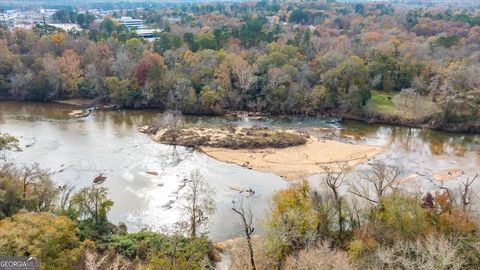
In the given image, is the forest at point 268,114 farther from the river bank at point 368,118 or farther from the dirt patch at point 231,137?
the dirt patch at point 231,137

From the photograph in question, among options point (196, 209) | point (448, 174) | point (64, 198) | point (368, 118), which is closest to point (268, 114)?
point (368, 118)

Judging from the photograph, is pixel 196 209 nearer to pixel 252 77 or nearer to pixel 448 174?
pixel 448 174

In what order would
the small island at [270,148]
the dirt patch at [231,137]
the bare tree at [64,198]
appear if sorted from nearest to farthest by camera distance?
1. the bare tree at [64,198]
2. the small island at [270,148]
3. the dirt patch at [231,137]

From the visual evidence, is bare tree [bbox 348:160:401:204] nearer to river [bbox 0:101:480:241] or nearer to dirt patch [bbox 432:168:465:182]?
river [bbox 0:101:480:241]

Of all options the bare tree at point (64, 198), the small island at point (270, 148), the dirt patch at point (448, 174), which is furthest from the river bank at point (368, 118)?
the bare tree at point (64, 198)

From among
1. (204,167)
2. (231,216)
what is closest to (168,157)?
(204,167)

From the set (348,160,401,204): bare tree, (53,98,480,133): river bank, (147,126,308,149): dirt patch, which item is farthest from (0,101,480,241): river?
(348,160,401,204): bare tree

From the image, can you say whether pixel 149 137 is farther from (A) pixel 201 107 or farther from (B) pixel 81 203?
(B) pixel 81 203
